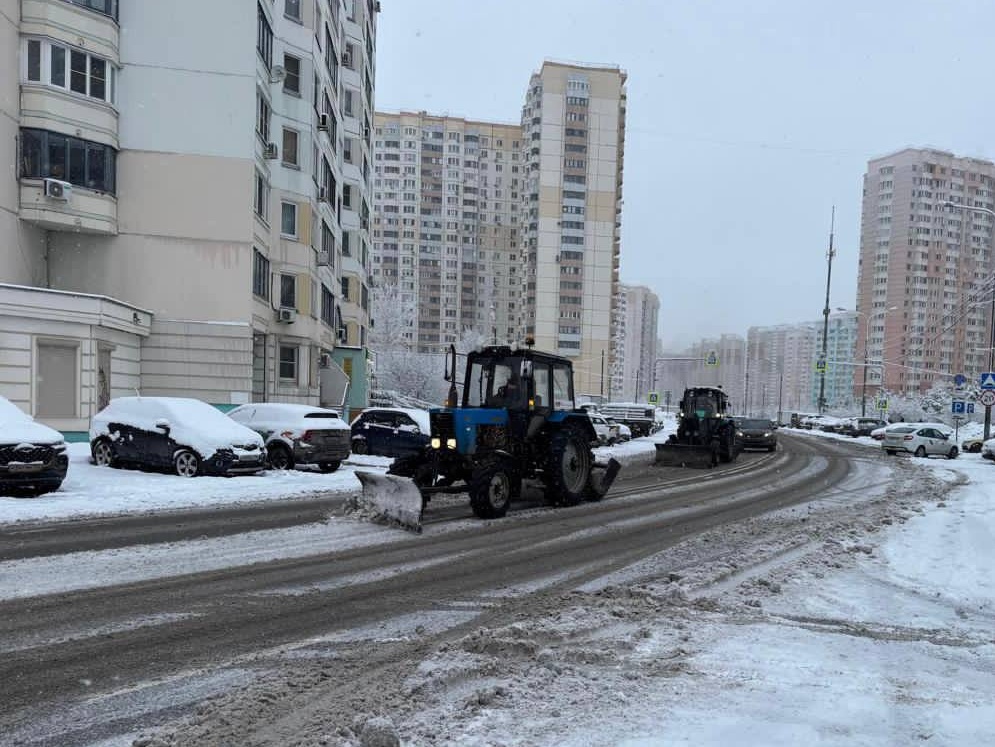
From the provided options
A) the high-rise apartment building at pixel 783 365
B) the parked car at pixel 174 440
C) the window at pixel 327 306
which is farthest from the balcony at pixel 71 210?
the high-rise apartment building at pixel 783 365

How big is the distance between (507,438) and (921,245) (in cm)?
→ 7776

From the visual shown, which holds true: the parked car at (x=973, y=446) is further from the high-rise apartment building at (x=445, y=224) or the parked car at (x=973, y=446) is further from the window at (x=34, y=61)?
the high-rise apartment building at (x=445, y=224)

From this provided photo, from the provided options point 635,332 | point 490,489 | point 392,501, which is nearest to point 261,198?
point 392,501

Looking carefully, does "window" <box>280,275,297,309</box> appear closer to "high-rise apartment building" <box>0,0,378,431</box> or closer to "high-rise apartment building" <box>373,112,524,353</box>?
"high-rise apartment building" <box>0,0,378,431</box>

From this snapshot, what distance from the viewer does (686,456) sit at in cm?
2123

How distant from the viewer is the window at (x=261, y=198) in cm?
2507

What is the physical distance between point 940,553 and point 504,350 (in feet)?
21.1

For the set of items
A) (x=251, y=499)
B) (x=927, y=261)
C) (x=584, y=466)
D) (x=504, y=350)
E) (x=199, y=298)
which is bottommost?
(x=251, y=499)

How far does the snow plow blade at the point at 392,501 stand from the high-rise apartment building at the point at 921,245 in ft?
226

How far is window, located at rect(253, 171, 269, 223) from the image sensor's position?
82.2ft

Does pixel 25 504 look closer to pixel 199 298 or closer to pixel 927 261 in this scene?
pixel 199 298

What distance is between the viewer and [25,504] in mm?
10766

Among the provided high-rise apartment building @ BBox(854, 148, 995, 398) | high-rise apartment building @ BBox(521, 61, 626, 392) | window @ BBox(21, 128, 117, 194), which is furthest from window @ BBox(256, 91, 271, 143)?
high-rise apartment building @ BBox(521, 61, 626, 392)

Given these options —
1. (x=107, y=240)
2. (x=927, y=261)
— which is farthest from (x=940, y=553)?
(x=927, y=261)
